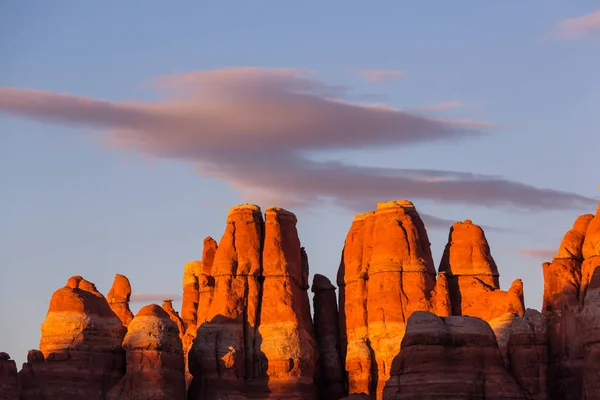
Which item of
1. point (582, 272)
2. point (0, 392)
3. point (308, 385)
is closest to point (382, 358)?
point (308, 385)

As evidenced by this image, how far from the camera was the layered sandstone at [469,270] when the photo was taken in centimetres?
12306

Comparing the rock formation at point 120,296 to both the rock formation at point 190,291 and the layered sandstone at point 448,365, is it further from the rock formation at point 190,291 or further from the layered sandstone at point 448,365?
the layered sandstone at point 448,365

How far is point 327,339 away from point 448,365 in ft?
100

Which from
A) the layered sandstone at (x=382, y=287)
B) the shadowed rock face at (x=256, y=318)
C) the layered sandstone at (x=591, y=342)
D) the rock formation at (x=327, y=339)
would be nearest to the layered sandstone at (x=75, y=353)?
the shadowed rock face at (x=256, y=318)

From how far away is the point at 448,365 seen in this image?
96.7m

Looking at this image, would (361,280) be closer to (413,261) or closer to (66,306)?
(413,261)

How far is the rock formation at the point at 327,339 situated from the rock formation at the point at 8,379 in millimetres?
23485

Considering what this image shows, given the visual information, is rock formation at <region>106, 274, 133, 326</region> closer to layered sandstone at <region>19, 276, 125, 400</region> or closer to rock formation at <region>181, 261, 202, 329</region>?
rock formation at <region>181, 261, 202, 329</region>

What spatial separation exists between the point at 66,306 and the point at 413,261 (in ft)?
76.8

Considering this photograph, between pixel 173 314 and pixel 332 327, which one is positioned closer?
pixel 332 327

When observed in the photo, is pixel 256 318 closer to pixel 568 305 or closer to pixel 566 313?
pixel 568 305

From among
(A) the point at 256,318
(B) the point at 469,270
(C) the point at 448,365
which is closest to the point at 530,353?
(C) the point at 448,365

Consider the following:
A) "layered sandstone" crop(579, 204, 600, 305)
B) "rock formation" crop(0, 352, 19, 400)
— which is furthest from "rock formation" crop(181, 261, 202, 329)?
"layered sandstone" crop(579, 204, 600, 305)

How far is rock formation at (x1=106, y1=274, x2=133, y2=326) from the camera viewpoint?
133375 mm
